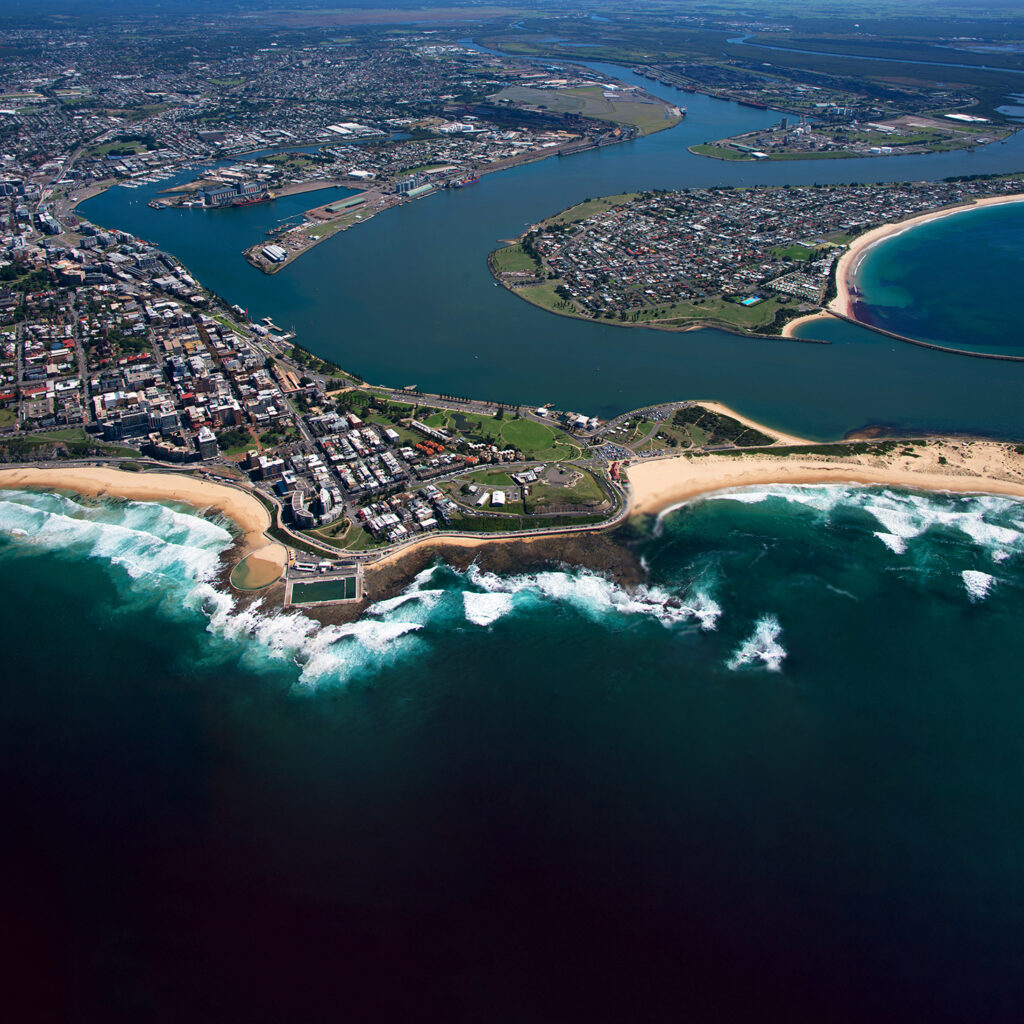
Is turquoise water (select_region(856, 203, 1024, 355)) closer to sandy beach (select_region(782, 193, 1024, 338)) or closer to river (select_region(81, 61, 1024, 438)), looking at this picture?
sandy beach (select_region(782, 193, 1024, 338))

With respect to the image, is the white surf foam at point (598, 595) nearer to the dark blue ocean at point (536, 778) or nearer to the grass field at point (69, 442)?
the dark blue ocean at point (536, 778)

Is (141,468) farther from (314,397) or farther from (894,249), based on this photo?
(894,249)

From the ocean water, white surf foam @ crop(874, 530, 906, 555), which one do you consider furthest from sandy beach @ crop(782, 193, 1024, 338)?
the ocean water

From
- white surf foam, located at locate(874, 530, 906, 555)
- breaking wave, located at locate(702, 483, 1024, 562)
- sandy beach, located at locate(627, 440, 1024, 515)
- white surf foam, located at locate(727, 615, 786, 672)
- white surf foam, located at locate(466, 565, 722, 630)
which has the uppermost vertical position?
sandy beach, located at locate(627, 440, 1024, 515)

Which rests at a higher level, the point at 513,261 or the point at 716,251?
the point at 716,251

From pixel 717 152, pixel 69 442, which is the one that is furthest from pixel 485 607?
pixel 717 152

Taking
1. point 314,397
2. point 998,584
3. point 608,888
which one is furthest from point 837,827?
point 314,397

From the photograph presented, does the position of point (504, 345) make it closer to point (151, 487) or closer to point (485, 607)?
point (151, 487)
